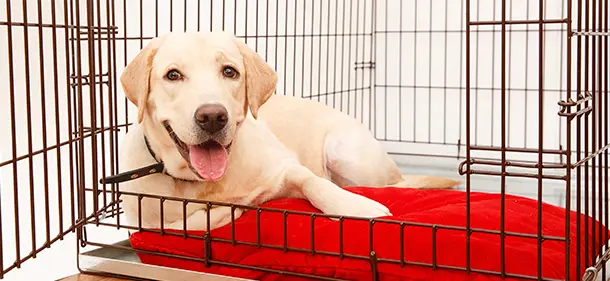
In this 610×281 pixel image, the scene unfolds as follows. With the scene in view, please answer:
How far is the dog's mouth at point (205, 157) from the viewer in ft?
6.52

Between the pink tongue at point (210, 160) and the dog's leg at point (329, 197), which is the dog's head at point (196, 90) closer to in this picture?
the pink tongue at point (210, 160)

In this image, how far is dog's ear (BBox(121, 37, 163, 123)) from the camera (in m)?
2.01

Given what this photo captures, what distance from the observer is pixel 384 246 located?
1820mm

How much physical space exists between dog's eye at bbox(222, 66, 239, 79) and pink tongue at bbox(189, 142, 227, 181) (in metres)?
0.19

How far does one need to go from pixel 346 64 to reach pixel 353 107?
27 cm

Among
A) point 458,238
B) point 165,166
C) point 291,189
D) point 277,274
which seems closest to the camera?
point 458,238

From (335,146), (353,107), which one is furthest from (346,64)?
(335,146)

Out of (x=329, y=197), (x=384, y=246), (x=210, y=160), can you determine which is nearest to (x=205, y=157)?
(x=210, y=160)

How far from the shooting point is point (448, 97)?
15.4 feet

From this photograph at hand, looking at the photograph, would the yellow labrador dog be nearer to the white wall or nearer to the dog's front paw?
the dog's front paw

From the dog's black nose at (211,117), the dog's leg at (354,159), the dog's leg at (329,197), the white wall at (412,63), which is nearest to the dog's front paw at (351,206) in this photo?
the dog's leg at (329,197)

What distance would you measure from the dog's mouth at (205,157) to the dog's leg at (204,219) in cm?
14

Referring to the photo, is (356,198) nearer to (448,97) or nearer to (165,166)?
(165,166)

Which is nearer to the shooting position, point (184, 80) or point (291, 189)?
point (184, 80)
